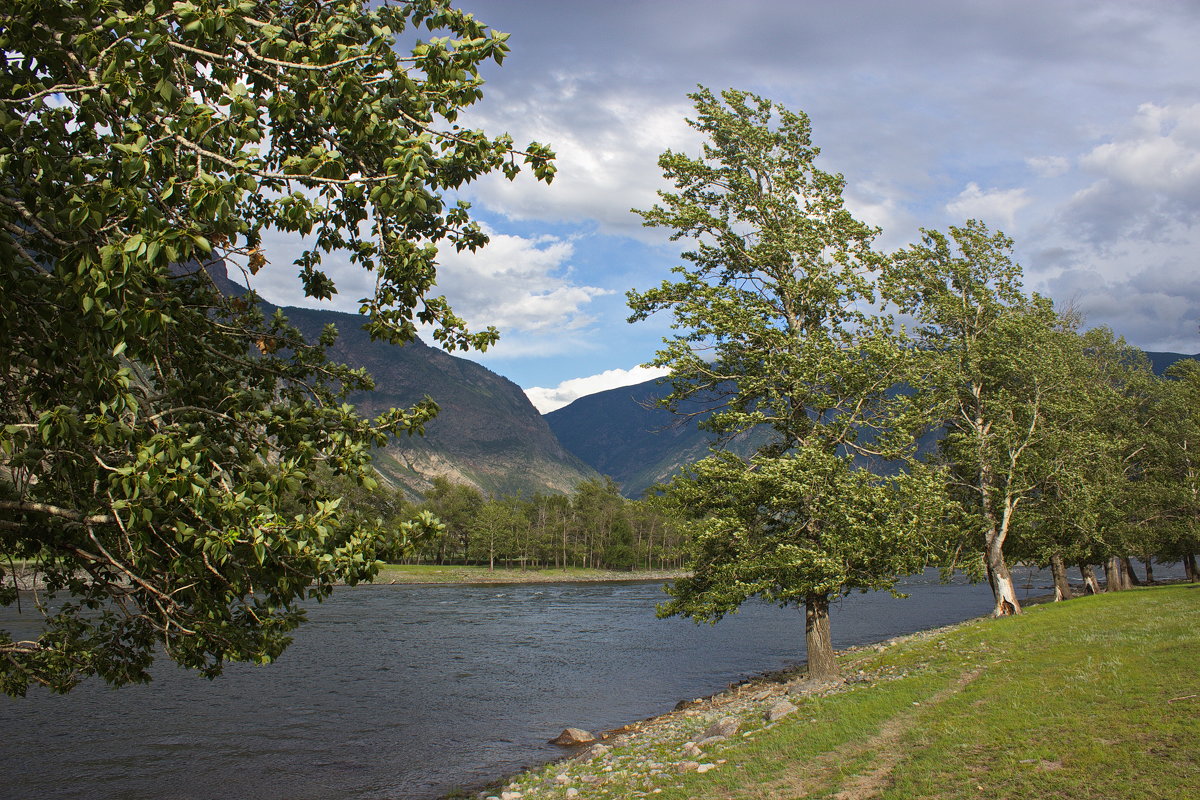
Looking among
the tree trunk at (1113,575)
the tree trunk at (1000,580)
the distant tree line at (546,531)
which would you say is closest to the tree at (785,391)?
the tree trunk at (1000,580)

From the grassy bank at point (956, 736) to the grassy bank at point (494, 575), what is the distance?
8509 centimetres

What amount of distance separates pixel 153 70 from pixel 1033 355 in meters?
41.3

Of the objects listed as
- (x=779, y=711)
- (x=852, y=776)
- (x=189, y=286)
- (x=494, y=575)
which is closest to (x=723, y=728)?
(x=779, y=711)

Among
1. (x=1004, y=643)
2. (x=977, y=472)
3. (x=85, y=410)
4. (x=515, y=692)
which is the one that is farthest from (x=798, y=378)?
(x=977, y=472)

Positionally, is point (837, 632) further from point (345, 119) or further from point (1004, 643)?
point (345, 119)

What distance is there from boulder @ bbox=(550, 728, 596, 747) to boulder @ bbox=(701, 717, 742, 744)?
5.57 metres

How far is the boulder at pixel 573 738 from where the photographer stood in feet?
73.6

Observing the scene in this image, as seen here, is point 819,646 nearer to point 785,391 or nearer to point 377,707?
point 785,391

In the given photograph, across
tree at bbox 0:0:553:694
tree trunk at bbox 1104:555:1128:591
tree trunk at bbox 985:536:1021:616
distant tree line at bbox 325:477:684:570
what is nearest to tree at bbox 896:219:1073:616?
tree trunk at bbox 985:536:1021:616

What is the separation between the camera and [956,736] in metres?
13.2

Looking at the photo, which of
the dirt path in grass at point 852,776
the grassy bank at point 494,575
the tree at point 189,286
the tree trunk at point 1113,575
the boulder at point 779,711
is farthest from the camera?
the grassy bank at point 494,575

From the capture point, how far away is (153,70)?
587 centimetres

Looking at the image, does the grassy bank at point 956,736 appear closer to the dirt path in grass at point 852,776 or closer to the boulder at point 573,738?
the dirt path in grass at point 852,776

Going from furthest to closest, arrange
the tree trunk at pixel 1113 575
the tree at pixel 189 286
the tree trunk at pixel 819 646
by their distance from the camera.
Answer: the tree trunk at pixel 1113 575, the tree trunk at pixel 819 646, the tree at pixel 189 286
